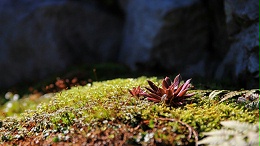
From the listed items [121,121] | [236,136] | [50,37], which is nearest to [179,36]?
[50,37]

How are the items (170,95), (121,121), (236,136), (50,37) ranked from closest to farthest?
1. (236,136)
2. (121,121)
3. (170,95)
4. (50,37)

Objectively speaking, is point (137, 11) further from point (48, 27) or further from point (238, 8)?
point (238, 8)

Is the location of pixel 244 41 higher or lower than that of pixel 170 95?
higher

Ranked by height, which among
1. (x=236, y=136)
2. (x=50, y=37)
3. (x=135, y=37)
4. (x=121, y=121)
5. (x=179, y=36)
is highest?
(x=50, y=37)

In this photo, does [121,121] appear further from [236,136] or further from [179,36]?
[179,36]

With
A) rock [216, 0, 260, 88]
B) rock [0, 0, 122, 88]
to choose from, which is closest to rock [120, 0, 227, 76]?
rock [216, 0, 260, 88]

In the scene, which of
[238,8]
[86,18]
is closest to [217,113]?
[238,8]

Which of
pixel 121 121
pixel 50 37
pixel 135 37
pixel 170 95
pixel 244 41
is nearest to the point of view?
pixel 121 121
